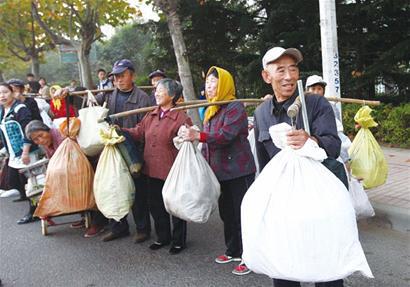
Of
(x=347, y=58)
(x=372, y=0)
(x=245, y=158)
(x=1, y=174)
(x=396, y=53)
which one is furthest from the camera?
(x=347, y=58)

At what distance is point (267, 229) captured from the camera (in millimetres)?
1977

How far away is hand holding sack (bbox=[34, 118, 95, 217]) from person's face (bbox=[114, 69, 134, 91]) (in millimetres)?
538

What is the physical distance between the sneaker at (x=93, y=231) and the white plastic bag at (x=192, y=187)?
1.66 m

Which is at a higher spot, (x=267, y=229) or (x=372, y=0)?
(x=372, y=0)

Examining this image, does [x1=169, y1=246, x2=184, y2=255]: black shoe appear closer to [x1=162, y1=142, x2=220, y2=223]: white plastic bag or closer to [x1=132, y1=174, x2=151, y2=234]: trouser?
[x1=132, y1=174, x2=151, y2=234]: trouser

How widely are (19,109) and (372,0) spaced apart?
6505 millimetres

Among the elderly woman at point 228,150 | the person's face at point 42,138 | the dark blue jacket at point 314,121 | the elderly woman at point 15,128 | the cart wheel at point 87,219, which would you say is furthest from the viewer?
the elderly woman at point 15,128

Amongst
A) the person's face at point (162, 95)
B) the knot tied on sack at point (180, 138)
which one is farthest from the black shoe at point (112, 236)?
the person's face at point (162, 95)

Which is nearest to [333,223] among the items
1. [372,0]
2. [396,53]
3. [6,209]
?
[6,209]

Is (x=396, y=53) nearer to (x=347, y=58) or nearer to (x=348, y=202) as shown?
(x=347, y=58)

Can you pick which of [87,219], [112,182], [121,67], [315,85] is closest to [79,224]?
[87,219]

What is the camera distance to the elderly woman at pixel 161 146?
3.73m

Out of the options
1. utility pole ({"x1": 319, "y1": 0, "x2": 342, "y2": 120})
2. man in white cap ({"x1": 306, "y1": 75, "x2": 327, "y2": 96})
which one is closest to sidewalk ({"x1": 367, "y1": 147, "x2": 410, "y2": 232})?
utility pole ({"x1": 319, "y1": 0, "x2": 342, "y2": 120})

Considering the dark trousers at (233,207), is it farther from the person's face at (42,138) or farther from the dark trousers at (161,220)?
the person's face at (42,138)
